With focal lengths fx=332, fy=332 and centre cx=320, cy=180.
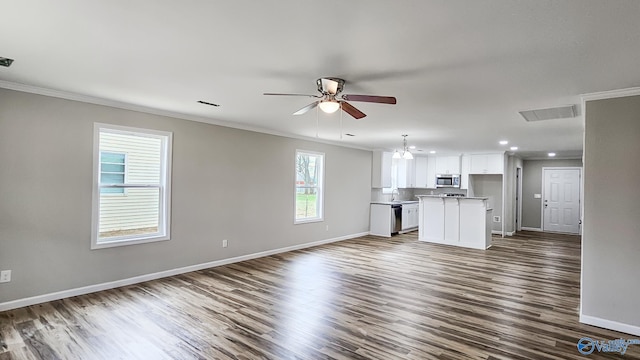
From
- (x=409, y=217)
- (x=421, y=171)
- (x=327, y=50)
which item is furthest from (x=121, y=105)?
(x=421, y=171)

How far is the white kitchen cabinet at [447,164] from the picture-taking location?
9.88m

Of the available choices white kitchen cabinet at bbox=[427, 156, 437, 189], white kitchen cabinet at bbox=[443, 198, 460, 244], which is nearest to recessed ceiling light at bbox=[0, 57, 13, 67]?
white kitchen cabinet at bbox=[443, 198, 460, 244]

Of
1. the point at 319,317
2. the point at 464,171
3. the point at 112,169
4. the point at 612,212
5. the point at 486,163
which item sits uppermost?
the point at 486,163

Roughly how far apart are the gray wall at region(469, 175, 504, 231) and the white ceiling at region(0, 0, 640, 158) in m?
6.02

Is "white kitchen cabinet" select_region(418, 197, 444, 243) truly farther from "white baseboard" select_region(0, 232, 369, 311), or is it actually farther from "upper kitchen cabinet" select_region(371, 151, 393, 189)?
"white baseboard" select_region(0, 232, 369, 311)

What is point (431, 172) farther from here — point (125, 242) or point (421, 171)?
point (125, 242)

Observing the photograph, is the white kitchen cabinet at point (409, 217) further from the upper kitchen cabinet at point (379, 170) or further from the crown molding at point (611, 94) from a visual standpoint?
the crown molding at point (611, 94)

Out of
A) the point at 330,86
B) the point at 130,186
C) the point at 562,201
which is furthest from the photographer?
the point at 562,201

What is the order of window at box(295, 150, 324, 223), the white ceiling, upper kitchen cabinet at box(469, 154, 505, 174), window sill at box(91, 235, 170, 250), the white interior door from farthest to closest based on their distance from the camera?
1. the white interior door
2. upper kitchen cabinet at box(469, 154, 505, 174)
3. window at box(295, 150, 324, 223)
4. window sill at box(91, 235, 170, 250)
5. the white ceiling

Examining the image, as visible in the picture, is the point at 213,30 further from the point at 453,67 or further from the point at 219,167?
the point at 219,167

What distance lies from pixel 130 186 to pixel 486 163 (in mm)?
8611

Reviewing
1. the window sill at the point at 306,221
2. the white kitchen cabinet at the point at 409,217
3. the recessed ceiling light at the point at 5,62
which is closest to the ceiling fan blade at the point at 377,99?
the recessed ceiling light at the point at 5,62

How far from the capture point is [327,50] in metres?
2.44

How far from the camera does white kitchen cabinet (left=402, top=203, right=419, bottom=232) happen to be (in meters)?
9.23
